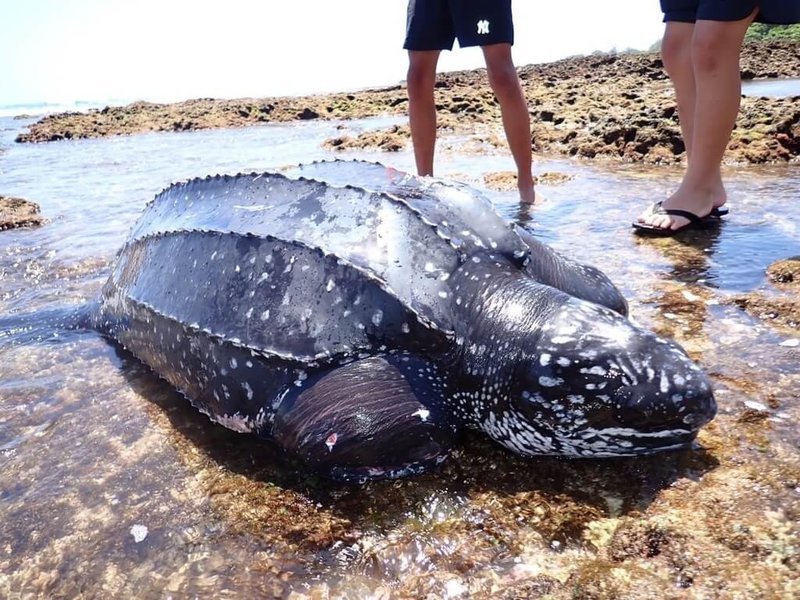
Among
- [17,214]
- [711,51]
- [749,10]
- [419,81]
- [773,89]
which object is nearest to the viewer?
[749,10]

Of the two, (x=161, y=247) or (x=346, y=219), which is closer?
(x=346, y=219)

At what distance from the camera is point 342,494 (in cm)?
184

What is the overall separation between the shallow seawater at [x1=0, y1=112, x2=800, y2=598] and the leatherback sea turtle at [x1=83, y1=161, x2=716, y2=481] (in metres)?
0.12


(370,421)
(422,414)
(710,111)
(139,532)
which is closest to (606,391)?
(422,414)

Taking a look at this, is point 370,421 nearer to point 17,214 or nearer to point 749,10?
point 749,10

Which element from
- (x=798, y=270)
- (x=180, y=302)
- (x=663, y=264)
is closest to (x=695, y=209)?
(x=663, y=264)

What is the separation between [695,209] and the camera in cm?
366

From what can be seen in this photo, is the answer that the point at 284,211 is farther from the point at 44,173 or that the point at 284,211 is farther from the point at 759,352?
the point at 44,173

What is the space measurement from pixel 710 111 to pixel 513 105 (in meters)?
1.38

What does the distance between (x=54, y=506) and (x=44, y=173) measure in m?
9.41

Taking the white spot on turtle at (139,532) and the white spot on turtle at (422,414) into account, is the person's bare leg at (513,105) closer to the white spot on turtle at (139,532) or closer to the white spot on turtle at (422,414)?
the white spot on turtle at (422,414)

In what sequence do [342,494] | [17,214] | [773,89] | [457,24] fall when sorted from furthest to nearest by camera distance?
1. [773,89]
2. [17,214]
3. [457,24]
4. [342,494]

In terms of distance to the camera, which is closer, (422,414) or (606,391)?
(606,391)

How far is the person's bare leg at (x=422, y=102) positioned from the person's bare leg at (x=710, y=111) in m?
1.75
